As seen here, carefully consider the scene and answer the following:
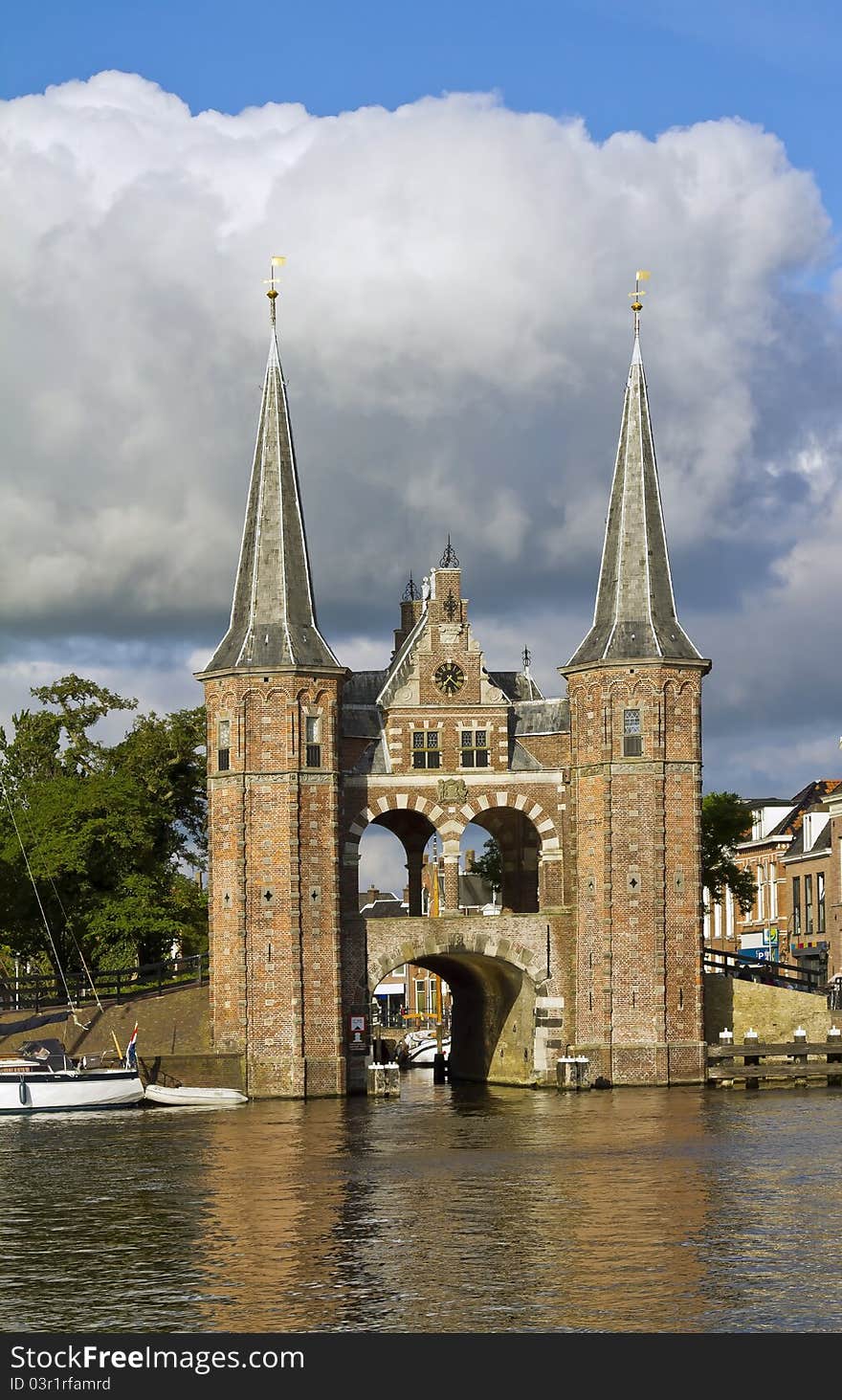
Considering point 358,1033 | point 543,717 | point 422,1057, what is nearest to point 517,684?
point 543,717

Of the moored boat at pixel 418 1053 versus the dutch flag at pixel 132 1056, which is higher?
the dutch flag at pixel 132 1056

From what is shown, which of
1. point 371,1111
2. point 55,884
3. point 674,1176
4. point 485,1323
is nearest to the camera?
point 485,1323

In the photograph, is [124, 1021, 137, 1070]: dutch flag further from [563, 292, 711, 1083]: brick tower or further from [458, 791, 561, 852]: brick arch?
[563, 292, 711, 1083]: brick tower

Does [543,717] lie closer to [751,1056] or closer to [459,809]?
[459,809]

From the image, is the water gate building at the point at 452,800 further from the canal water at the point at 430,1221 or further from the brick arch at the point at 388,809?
the canal water at the point at 430,1221

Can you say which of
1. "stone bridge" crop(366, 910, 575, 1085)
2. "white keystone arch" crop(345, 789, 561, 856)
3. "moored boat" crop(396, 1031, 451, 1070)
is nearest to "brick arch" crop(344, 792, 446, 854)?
"white keystone arch" crop(345, 789, 561, 856)

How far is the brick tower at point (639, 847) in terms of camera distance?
66812 millimetres

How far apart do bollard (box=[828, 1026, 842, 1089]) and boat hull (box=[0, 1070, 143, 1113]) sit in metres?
22.5

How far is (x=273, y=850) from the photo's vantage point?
66.1 meters

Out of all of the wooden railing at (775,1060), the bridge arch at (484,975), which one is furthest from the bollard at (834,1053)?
the bridge arch at (484,975)

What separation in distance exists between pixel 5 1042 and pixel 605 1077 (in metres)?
18.9

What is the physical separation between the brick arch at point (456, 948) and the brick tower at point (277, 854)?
222cm
